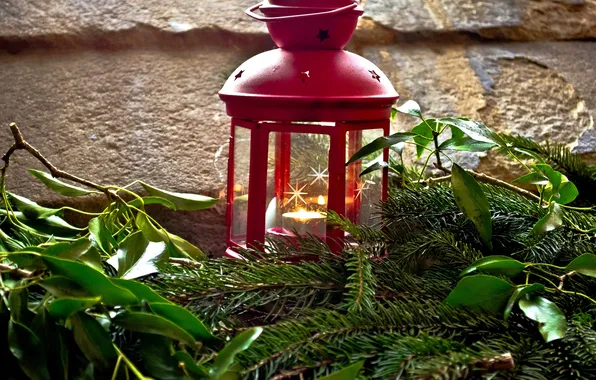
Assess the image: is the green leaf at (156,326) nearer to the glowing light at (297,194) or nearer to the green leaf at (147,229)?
the green leaf at (147,229)

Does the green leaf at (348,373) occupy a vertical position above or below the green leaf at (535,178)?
below

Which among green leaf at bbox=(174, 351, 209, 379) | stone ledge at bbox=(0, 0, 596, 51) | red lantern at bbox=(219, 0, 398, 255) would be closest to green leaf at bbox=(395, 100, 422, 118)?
red lantern at bbox=(219, 0, 398, 255)

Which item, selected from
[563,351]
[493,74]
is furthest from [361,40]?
[563,351]

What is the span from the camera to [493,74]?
4.83 feet

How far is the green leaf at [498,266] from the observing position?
685mm

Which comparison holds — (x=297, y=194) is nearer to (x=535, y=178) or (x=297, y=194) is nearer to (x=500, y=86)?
(x=535, y=178)

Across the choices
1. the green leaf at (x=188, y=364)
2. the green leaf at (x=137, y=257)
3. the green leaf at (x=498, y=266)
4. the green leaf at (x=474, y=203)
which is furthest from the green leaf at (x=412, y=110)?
the green leaf at (x=188, y=364)

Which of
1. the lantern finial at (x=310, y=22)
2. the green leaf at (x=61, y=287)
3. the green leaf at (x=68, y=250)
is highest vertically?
the lantern finial at (x=310, y=22)

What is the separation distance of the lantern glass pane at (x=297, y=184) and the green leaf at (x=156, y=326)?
1.24 ft

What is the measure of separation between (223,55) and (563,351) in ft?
3.21

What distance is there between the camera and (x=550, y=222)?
2.50 ft

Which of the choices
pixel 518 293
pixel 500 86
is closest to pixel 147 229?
pixel 518 293

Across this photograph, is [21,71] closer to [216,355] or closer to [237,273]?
[237,273]

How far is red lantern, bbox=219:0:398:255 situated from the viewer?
0.85m
